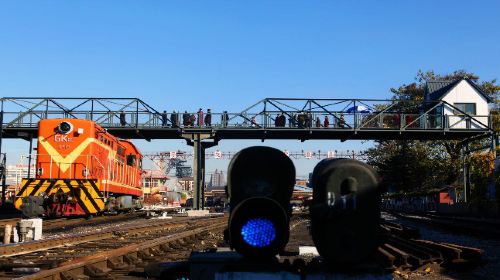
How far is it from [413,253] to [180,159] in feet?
400

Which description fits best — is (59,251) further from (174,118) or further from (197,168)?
(174,118)

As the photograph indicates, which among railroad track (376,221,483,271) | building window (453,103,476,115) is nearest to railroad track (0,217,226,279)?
railroad track (376,221,483,271)

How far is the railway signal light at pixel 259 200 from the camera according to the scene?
10.2 feet

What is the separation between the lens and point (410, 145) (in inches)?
1983

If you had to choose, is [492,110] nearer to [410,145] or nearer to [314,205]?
[410,145]

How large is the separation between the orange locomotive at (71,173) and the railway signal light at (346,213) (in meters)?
13.4

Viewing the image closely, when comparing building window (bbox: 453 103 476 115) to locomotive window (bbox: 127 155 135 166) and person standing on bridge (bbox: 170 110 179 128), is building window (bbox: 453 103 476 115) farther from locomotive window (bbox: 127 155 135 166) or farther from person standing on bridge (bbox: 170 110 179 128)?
locomotive window (bbox: 127 155 135 166)

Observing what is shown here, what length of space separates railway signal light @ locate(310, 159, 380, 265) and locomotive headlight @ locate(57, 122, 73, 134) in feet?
52.8

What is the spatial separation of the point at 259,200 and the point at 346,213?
0.53 metres

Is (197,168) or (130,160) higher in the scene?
(130,160)

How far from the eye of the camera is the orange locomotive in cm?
1606

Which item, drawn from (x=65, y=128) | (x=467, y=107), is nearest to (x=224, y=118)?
(x=65, y=128)

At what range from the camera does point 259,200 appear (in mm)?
3117

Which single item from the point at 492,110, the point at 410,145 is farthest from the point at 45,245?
the point at 492,110
